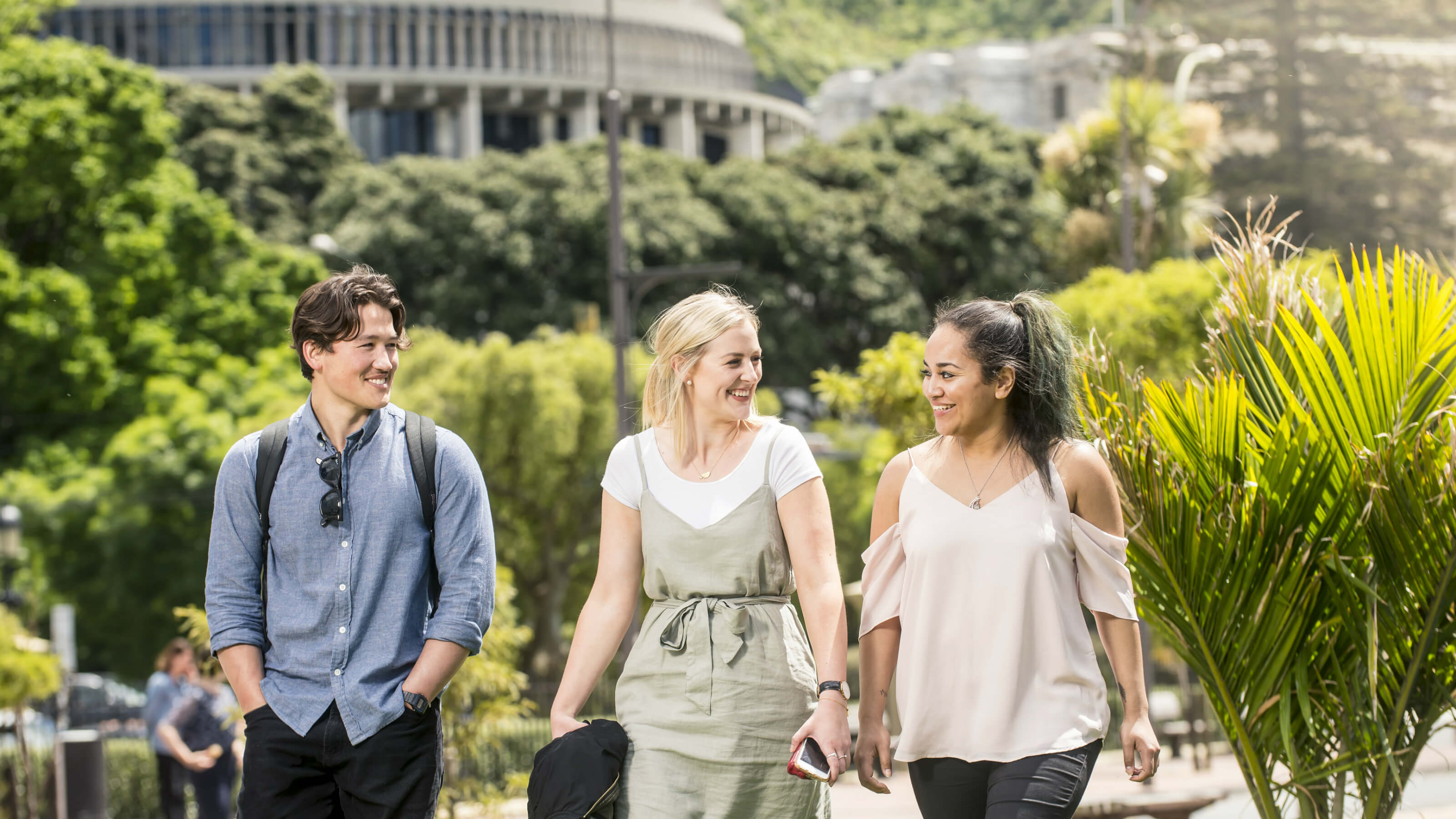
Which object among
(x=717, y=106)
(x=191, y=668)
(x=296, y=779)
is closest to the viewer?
(x=296, y=779)

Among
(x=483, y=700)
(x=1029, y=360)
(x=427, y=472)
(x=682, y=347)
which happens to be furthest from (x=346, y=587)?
(x=483, y=700)

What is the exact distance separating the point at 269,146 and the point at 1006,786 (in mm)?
52640

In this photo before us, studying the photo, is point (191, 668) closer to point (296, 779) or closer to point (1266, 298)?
point (296, 779)

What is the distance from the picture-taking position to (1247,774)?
4.78 meters

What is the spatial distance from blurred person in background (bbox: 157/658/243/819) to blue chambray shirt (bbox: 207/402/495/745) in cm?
629

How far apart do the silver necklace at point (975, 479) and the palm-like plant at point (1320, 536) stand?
33.5 inches

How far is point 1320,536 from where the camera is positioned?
14.4ft

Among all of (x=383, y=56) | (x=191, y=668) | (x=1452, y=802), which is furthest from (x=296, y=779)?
(x=383, y=56)

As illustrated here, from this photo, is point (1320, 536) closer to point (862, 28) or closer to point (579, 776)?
point (579, 776)

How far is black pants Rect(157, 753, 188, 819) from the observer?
404 inches

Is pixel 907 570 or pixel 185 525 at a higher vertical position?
pixel 907 570

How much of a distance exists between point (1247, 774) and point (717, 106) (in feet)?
258

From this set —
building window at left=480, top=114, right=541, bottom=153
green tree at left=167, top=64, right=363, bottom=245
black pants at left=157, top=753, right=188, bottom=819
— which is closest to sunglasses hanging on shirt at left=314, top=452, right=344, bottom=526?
black pants at left=157, top=753, right=188, bottom=819

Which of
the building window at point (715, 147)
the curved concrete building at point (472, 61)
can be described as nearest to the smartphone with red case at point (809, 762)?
the curved concrete building at point (472, 61)
